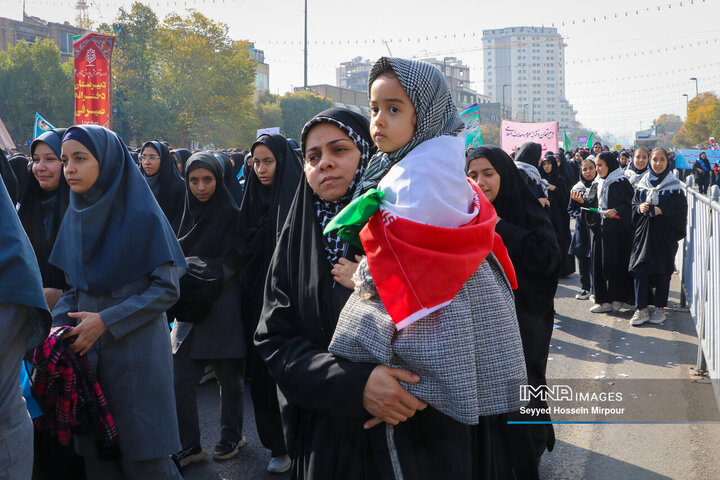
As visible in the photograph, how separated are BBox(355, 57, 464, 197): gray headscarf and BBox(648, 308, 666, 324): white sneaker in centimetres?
637

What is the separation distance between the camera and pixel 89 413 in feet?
8.69

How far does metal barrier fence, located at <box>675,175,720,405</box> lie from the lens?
4496mm

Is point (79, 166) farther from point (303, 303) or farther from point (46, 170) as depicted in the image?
point (303, 303)

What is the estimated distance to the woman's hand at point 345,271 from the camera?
5.53 ft

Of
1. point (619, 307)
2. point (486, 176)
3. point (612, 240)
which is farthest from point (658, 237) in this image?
point (486, 176)

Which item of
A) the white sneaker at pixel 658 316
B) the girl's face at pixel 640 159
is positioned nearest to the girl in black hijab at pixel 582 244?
the girl's face at pixel 640 159

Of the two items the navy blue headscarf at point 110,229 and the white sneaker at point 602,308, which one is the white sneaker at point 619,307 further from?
the navy blue headscarf at point 110,229

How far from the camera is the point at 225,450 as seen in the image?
405 centimetres

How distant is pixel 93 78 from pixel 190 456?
11.3 m

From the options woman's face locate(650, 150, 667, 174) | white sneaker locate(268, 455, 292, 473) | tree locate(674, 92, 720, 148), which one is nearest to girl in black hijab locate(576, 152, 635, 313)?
woman's face locate(650, 150, 667, 174)

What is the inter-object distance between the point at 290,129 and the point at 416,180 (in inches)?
2253

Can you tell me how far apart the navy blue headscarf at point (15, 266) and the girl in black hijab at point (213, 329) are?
184cm

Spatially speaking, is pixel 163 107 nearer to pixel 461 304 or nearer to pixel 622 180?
pixel 622 180

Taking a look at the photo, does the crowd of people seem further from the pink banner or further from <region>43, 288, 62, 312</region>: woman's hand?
the pink banner
